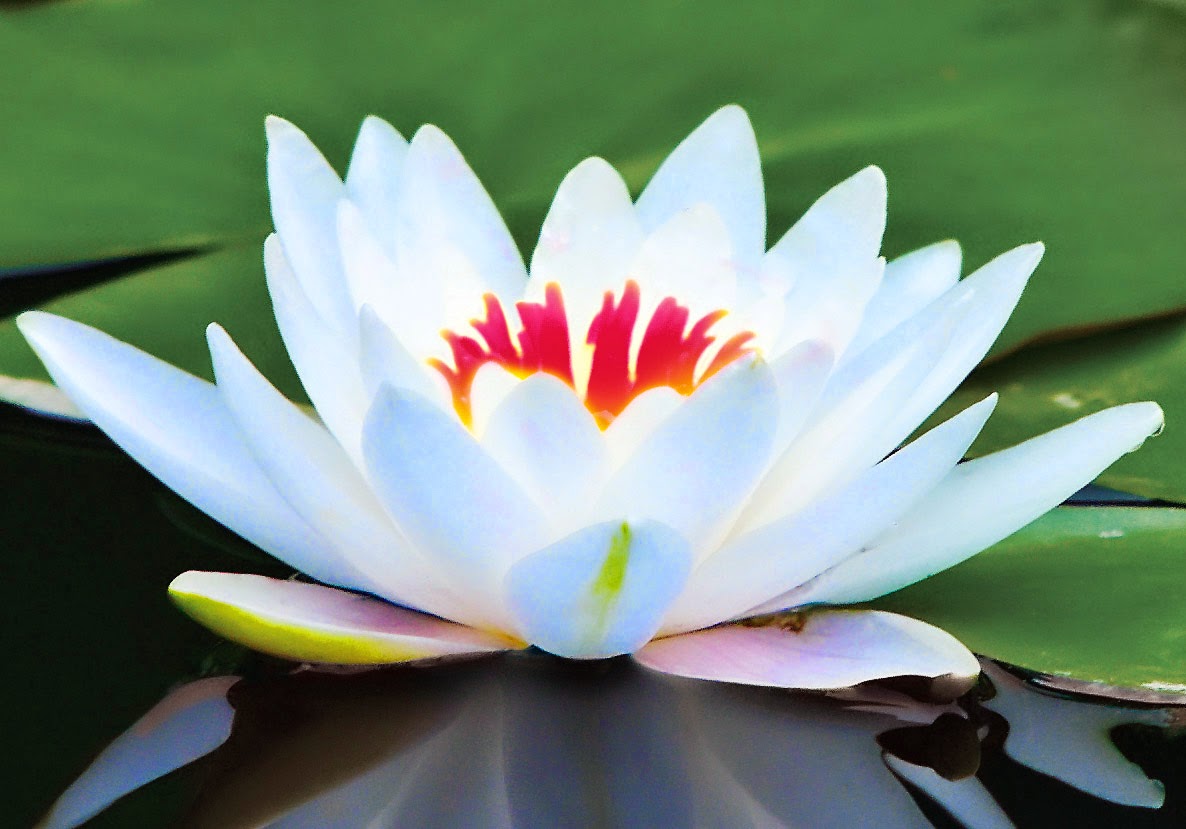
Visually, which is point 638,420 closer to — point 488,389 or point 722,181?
point 488,389

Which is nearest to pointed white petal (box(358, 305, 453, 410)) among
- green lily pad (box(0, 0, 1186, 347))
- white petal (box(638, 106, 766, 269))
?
white petal (box(638, 106, 766, 269))

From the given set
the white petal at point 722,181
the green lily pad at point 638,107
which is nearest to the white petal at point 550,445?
the white petal at point 722,181

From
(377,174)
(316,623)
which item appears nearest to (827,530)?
(316,623)

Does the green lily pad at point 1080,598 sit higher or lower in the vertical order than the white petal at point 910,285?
lower

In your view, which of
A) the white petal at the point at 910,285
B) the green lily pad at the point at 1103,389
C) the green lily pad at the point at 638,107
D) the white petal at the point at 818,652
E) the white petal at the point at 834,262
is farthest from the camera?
the green lily pad at the point at 638,107

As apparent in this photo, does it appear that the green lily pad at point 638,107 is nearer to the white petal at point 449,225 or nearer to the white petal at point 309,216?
the white petal at point 449,225

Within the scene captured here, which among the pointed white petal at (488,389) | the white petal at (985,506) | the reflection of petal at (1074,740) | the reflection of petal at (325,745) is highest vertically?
the pointed white petal at (488,389)

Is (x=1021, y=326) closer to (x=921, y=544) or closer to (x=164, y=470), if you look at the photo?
(x=921, y=544)
